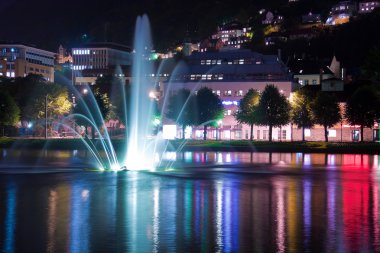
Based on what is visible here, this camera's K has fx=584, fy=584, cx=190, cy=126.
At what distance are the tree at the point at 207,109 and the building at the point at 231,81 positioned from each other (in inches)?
316

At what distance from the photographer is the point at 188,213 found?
82.2 feet

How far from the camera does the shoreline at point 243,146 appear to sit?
8047cm

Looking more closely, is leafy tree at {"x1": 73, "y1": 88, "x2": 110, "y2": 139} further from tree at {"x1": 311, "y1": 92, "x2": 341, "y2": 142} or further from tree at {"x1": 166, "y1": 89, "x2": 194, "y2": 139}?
tree at {"x1": 311, "y1": 92, "x2": 341, "y2": 142}

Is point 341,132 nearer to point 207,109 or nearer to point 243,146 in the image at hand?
point 207,109

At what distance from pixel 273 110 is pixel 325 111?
888cm

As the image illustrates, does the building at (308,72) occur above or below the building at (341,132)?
above

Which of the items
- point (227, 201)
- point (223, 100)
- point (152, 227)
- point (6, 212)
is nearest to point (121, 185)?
point (227, 201)

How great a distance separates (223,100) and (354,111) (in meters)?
32.4

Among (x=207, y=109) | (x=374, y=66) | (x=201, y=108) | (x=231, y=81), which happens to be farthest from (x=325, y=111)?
(x=231, y=81)

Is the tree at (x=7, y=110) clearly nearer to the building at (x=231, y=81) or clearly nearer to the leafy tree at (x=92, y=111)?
the leafy tree at (x=92, y=111)

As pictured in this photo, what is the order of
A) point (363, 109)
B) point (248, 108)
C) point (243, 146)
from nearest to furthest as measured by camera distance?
point (243, 146)
point (363, 109)
point (248, 108)

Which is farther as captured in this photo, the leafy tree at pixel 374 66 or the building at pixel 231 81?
the building at pixel 231 81

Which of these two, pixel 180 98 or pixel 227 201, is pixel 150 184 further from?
pixel 180 98

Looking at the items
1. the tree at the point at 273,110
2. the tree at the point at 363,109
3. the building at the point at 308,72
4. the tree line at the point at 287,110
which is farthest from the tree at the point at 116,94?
the building at the point at 308,72
